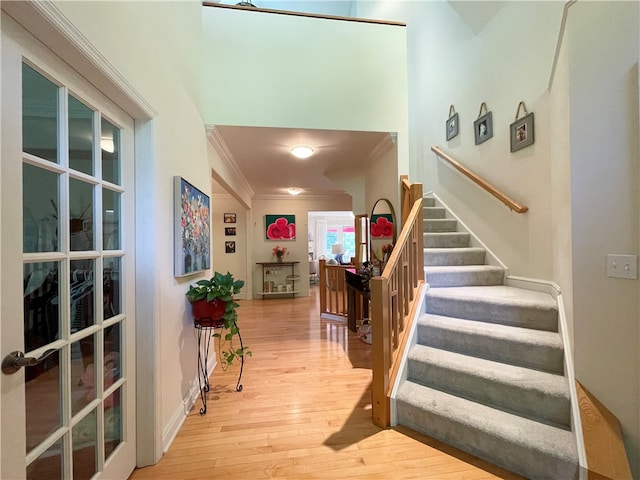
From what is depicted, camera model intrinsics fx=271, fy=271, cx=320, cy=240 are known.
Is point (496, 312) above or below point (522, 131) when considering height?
below

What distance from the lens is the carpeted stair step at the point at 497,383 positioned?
1.58 meters

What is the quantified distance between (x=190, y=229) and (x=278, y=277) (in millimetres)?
4897

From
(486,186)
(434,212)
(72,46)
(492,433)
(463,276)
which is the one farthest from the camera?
(434,212)

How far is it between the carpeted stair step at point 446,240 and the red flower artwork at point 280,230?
162 inches

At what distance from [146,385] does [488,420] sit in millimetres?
2033

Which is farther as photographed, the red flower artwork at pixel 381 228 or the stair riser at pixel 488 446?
the red flower artwork at pixel 381 228

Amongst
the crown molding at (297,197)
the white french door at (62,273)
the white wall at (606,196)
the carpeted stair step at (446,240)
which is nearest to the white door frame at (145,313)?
the white french door at (62,273)

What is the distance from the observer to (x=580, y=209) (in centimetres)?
153

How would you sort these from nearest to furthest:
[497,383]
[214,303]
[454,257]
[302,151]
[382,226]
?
[497,383] → [214,303] → [454,257] → [302,151] → [382,226]

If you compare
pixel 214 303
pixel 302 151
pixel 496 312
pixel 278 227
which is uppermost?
pixel 302 151

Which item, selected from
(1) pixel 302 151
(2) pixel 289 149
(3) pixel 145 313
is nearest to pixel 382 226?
(1) pixel 302 151

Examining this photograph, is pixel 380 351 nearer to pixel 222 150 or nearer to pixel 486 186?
pixel 486 186

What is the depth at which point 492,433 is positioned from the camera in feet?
5.13

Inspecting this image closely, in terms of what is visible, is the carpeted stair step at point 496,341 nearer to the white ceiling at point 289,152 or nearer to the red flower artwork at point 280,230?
the white ceiling at point 289,152
